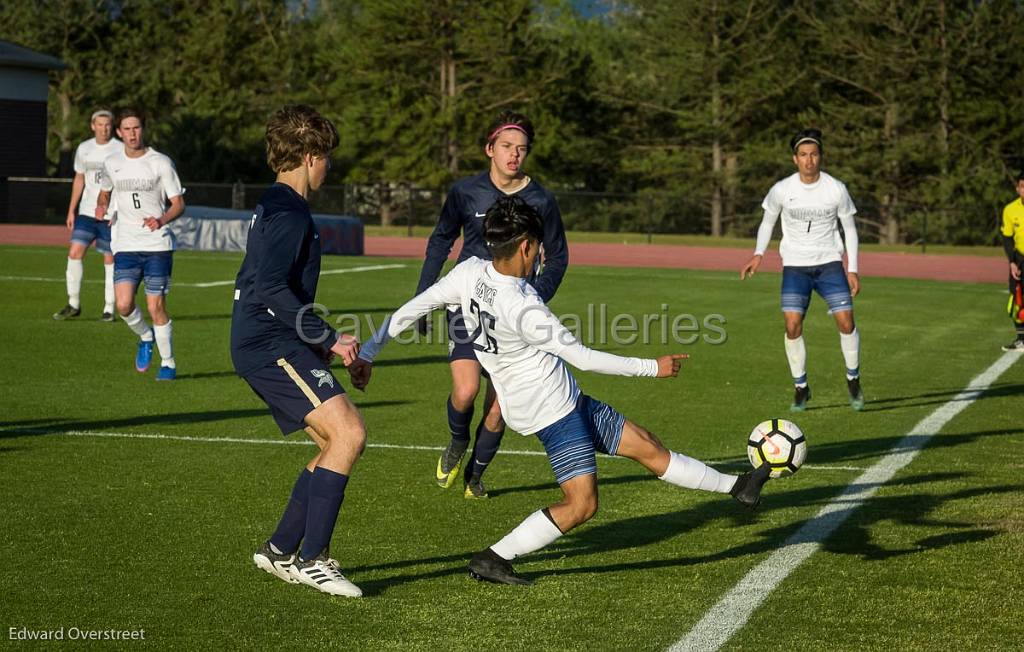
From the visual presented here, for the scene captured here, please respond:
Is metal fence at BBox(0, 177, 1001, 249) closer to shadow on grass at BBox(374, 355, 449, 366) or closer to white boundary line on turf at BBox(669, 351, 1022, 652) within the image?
shadow on grass at BBox(374, 355, 449, 366)

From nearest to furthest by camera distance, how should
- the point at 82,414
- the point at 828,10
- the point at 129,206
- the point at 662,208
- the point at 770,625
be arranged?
the point at 770,625 < the point at 82,414 < the point at 129,206 < the point at 662,208 < the point at 828,10

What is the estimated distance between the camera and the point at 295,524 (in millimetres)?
5922

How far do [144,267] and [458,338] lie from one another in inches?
224

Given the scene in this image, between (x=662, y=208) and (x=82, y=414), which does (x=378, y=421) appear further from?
(x=662, y=208)

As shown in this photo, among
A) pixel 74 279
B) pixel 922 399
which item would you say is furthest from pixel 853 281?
pixel 74 279

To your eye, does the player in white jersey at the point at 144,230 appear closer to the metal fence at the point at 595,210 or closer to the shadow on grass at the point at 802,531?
the shadow on grass at the point at 802,531

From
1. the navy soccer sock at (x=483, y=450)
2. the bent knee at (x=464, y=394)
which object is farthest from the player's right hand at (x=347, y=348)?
the navy soccer sock at (x=483, y=450)

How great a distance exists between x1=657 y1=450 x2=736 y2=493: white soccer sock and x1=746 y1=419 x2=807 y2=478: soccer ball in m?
0.53

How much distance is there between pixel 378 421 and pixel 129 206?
3549 millimetres

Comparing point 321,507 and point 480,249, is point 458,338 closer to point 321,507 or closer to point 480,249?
point 480,249

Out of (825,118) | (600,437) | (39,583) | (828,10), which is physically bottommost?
(39,583)

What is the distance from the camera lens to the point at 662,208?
157 feet

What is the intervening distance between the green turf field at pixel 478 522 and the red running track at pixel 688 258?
731 inches

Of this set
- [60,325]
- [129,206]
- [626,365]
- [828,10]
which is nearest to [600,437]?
[626,365]
